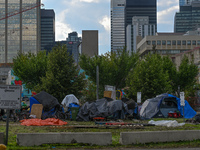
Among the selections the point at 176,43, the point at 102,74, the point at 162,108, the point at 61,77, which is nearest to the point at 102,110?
the point at 162,108

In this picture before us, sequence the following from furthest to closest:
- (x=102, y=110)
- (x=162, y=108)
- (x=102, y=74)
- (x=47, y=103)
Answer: (x=102, y=74) < (x=162, y=108) < (x=47, y=103) < (x=102, y=110)

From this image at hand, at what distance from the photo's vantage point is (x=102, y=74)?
143 ft

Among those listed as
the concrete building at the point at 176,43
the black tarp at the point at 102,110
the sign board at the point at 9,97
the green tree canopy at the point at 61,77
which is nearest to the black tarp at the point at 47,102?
the black tarp at the point at 102,110

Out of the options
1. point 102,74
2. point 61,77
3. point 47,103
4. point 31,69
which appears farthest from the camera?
point 31,69

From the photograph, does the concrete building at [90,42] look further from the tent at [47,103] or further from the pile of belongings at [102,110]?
the pile of belongings at [102,110]

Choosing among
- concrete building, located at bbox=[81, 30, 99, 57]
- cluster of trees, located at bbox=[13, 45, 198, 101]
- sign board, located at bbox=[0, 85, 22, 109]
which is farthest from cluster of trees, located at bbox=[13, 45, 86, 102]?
concrete building, located at bbox=[81, 30, 99, 57]

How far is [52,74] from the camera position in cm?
3538

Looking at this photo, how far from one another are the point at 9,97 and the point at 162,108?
19238 mm

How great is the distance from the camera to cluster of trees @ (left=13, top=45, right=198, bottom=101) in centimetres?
3610

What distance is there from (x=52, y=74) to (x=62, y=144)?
2469 cm

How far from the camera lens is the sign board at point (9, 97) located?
1116cm

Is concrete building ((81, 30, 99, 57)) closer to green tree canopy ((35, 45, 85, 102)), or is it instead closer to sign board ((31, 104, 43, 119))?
green tree canopy ((35, 45, 85, 102))

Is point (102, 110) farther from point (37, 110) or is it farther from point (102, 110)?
point (37, 110)

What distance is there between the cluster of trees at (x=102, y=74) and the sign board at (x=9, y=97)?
78.0 feet
